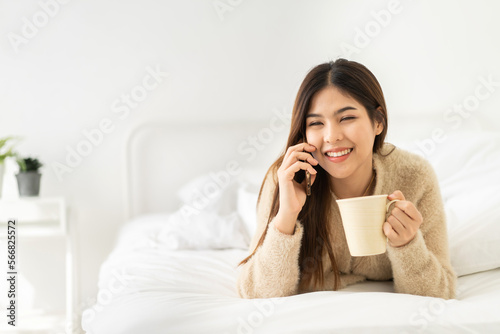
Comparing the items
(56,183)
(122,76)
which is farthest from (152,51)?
(56,183)

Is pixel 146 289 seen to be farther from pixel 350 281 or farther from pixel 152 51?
pixel 152 51

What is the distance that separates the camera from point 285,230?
108cm

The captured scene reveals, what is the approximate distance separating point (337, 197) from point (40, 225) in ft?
5.13

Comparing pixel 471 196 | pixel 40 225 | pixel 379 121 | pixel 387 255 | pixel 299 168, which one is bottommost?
pixel 40 225

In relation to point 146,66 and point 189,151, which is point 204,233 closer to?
point 189,151

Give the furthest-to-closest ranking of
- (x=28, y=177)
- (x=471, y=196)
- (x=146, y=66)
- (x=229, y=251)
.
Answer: (x=146, y=66)
(x=28, y=177)
(x=229, y=251)
(x=471, y=196)

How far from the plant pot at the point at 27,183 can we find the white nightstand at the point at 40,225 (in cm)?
5

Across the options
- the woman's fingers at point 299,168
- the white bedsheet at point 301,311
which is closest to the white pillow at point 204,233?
the white bedsheet at point 301,311

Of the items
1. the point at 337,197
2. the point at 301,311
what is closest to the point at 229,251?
the point at 337,197

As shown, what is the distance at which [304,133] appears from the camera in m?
1.12

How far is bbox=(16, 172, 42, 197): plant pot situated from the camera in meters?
2.24

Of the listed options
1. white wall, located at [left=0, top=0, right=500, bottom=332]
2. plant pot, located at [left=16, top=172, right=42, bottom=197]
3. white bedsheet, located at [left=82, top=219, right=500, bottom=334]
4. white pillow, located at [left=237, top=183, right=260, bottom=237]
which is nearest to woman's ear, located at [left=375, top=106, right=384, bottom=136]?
white bedsheet, located at [left=82, top=219, right=500, bottom=334]

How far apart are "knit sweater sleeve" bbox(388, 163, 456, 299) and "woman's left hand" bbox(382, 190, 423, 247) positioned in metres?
0.04

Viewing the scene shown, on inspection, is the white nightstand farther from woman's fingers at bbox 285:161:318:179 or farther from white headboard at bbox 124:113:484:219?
woman's fingers at bbox 285:161:318:179
